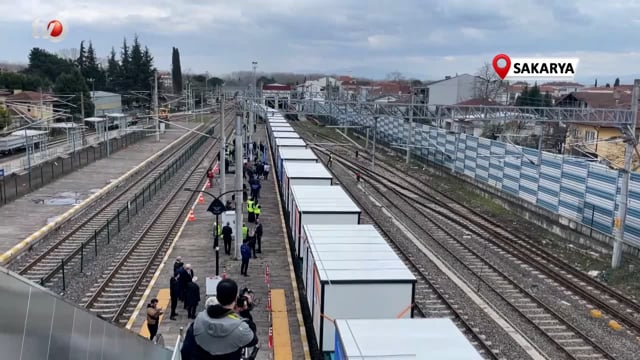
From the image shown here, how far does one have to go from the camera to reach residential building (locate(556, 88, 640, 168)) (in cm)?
2973

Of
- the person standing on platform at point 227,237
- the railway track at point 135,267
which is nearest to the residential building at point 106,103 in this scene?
the railway track at point 135,267

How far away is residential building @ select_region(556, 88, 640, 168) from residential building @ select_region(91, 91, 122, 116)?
48479mm

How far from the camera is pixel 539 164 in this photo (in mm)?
27094

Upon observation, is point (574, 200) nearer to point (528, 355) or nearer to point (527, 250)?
point (527, 250)

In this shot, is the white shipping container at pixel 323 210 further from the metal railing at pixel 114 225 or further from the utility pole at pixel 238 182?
the metal railing at pixel 114 225

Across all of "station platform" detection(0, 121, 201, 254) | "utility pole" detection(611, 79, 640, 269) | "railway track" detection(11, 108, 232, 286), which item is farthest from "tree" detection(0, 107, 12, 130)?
"utility pole" detection(611, 79, 640, 269)

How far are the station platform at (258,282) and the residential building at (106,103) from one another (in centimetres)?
4684

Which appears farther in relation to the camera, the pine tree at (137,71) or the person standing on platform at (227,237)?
the pine tree at (137,71)

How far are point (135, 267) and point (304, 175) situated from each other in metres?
7.67

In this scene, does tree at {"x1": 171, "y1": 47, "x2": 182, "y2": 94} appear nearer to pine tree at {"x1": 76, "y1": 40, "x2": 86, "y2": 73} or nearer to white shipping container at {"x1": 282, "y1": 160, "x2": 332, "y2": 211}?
pine tree at {"x1": 76, "y1": 40, "x2": 86, "y2": 73}

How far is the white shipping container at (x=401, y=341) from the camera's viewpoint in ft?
22.8

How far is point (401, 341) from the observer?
7301mm

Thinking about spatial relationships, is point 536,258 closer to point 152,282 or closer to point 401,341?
point 152,282

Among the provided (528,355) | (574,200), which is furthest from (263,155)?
(528,355)
